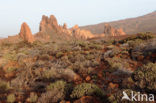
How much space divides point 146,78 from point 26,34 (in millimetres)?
25764

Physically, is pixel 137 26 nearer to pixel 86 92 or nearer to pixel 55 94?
pixel 86 92

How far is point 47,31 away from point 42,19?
7.33m

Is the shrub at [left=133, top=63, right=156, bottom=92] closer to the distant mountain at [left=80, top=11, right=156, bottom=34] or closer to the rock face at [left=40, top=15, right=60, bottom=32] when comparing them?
the rock face at [left=40, top=15, right=60, bottom=32]

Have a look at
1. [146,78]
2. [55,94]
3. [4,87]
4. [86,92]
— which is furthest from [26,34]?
[146,78]

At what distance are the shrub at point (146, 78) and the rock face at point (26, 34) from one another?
23969mm

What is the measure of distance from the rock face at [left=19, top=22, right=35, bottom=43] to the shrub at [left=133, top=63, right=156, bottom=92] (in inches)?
944

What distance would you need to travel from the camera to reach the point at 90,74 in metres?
5.06

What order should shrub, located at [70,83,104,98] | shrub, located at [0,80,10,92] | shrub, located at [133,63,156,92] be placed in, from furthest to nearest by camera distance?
1. shrub, located at [0,80,10,92]
2. shrub, located at [70,83,104,98]
3. shrub, located at [133,63,156,92]

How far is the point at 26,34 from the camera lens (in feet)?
79.3

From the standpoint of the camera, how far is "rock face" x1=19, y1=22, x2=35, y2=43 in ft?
78.4

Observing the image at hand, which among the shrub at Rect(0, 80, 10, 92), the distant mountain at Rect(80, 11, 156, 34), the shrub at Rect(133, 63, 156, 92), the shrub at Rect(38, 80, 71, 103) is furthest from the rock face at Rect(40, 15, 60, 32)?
the distant mountain at Rect(80, 11, 156, 34)

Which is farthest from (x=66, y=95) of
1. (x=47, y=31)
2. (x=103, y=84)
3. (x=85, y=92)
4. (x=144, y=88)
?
(x=47, y=31)

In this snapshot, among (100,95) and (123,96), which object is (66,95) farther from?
(123,96)

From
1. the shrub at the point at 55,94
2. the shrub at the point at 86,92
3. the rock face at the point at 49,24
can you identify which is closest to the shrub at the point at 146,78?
the shrub at the point at 86,92
